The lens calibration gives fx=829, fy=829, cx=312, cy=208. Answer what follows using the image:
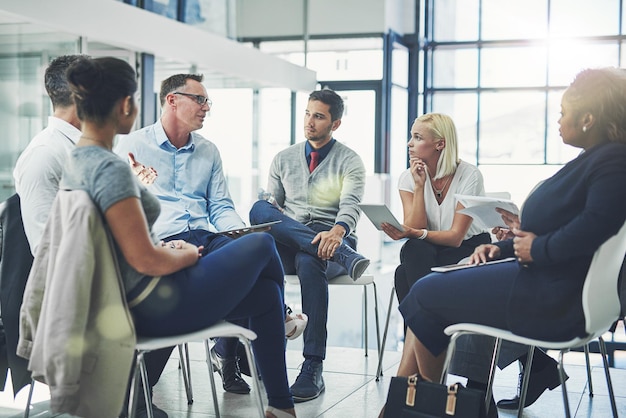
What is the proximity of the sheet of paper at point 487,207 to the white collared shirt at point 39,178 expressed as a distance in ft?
4.56

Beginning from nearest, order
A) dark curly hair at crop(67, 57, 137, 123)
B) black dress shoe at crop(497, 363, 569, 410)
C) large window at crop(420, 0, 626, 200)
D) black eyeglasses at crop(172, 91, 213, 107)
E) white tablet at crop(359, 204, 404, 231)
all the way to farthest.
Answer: dark curly hair at crop(67, 57, 137, 123) → black dress shoe at crop(497, 363, 569, 410) → white tablet at crop(359, 204, 404, 231) → black eyeglasses at crop(172, 91, 213, 107) → large window at crop(420, 0, 626, 200)

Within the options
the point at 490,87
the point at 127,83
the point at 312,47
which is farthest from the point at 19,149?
the point at 490,87

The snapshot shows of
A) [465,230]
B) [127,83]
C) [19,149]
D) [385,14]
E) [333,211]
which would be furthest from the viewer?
[385,14]

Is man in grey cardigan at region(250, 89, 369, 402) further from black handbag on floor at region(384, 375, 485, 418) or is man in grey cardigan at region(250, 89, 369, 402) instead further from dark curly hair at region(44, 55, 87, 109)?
dark curly hair at region(44, 55, 87, 109)

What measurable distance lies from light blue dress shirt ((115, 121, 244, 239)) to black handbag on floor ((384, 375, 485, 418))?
1.34m

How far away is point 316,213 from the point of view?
13.5 ft

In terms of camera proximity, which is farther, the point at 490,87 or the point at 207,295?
the point at 490,87

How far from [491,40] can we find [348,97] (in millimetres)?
2584

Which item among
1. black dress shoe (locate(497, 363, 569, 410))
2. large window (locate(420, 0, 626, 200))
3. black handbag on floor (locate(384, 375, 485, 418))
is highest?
large window (locate(420, 0, 626, 200))

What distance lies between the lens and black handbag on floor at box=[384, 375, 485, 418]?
2.38 meters

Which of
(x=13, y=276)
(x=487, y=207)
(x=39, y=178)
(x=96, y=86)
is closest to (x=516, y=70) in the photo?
(x=487, y=207)

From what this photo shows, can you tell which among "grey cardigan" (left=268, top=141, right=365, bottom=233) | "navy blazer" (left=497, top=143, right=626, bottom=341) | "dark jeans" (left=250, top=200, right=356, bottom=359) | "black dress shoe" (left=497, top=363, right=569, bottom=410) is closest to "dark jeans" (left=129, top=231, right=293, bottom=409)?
"navy blazer" (left=497, top=143, right=626, bottom=341)

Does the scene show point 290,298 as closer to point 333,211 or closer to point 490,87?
point 333,211

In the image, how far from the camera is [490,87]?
44.8 feet
